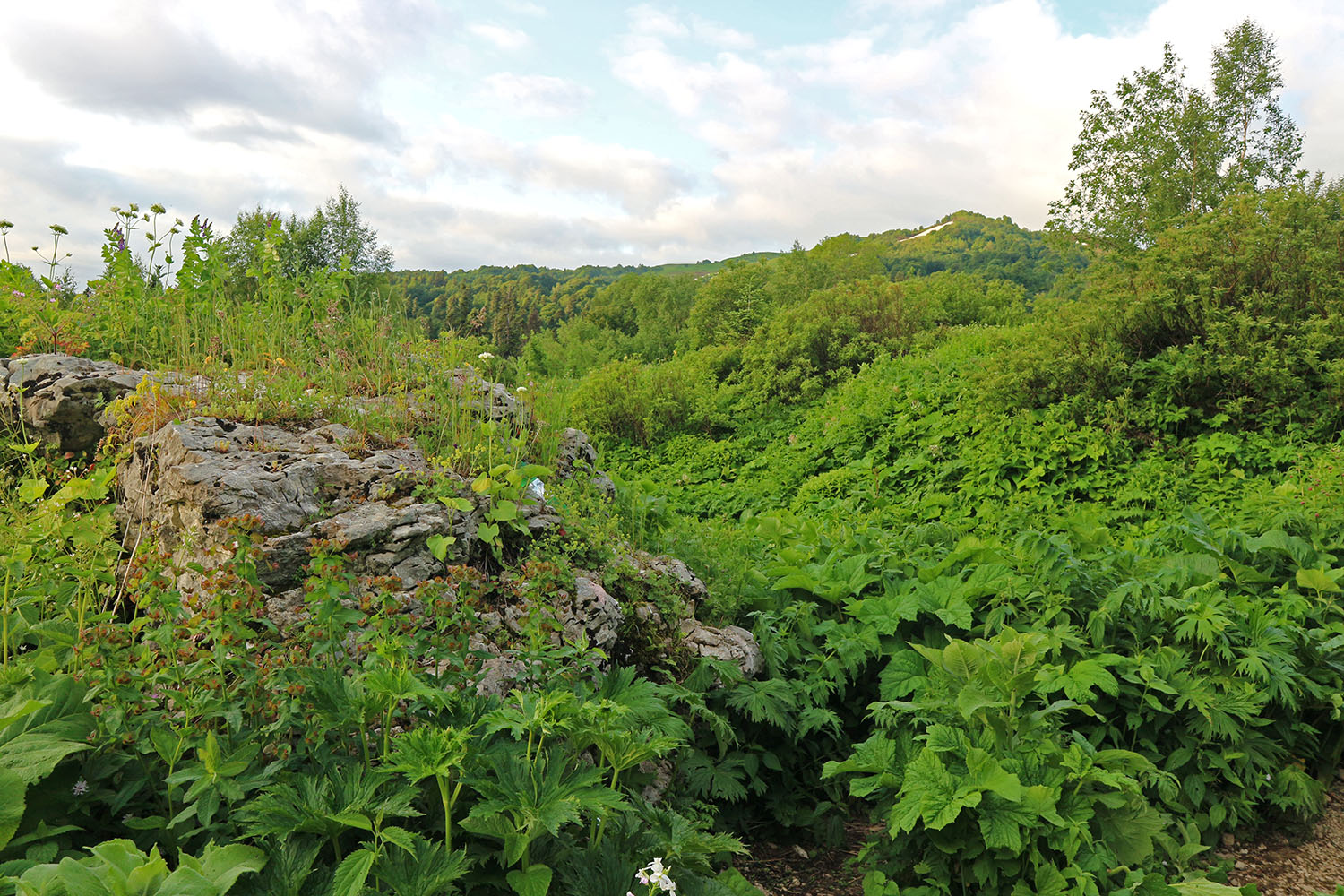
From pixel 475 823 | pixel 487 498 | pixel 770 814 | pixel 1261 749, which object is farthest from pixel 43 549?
pixel 1261 749

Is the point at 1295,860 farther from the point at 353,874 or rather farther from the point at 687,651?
the point at 353,874

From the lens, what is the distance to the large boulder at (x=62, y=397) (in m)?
4.06

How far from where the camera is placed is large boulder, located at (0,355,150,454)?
13.3 feet

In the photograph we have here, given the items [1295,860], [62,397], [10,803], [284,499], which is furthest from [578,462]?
[1295,860]

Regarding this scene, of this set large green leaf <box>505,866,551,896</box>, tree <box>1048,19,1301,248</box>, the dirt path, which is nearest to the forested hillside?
large green leaf <box>505,866,551,896</box>

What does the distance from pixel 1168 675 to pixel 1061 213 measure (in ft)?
68.6

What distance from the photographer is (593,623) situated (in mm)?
3104

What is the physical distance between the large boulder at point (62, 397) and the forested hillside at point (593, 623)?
0.9 inches

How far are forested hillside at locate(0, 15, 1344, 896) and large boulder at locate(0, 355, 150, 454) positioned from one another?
22mm

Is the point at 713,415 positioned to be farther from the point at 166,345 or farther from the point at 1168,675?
the point at 1168,675

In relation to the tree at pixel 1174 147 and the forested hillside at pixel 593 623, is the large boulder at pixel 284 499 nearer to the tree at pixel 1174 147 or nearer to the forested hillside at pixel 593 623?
the forested hillside at pixel 593 623

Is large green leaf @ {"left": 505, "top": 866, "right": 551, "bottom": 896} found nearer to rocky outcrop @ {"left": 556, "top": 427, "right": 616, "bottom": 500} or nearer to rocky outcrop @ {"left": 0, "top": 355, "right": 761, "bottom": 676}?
rocky outcrop @ {"left": 0, "top": 355, "right": 761, "bottom": 676}

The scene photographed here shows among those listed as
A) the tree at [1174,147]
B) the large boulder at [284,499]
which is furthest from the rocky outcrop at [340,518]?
the tree at [1174,147]

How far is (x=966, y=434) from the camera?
8531 mm
